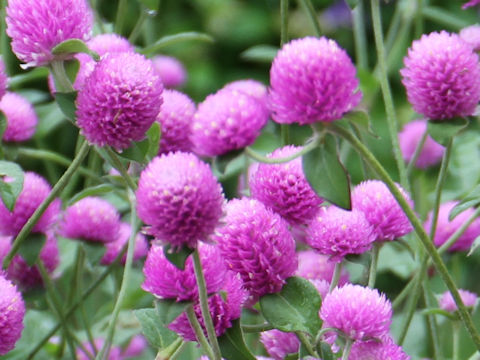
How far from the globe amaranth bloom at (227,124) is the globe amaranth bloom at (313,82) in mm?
54

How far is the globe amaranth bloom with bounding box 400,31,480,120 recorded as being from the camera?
757mm

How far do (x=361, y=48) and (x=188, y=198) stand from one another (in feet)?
3.06

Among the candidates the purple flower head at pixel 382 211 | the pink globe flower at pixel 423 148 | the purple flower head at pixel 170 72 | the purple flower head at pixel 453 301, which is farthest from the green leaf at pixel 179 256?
the purple flower head at pixel 170 72

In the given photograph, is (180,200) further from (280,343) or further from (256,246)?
(280,343)

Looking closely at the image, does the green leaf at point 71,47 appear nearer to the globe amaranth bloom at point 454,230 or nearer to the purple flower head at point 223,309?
the purple flower head at point 223,309

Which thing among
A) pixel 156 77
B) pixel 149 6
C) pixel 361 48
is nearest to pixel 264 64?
pixel 361 48

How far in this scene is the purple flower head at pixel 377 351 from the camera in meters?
0.64

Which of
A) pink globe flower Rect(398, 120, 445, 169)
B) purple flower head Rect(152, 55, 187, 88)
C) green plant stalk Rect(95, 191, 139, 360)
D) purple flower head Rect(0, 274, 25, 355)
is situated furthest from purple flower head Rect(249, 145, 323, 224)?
purple flower head Rect(152, 55, 187, 88)

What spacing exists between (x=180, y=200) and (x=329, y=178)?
11cm

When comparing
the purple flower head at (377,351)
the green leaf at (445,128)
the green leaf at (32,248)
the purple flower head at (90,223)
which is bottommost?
the purple flower head at (90,223)

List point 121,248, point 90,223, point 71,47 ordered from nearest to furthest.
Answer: point 71,47, point 90,223, point 121,248

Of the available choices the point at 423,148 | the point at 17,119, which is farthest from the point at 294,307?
the point at 423,148

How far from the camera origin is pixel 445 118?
0.77m

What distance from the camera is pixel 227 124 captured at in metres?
0.66
